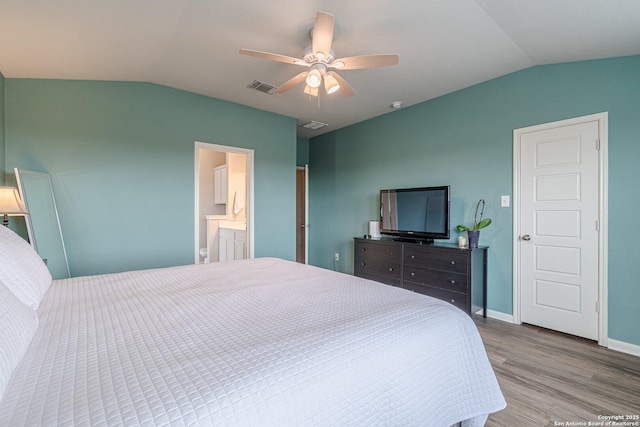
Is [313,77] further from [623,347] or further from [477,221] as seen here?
[623,347]

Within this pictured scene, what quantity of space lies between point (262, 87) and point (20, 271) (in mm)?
2721

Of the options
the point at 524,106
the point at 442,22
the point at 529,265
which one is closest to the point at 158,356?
the point at 442,22

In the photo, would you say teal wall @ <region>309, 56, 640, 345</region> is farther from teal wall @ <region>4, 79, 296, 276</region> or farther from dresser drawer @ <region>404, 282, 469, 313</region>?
teal wall @ <region>4, 79, 296, 276</region>

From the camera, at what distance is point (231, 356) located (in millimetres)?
832

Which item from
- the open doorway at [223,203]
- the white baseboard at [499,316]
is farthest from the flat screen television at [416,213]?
the open doorway at [223,203]

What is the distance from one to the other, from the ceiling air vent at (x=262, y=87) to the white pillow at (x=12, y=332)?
9.13ft

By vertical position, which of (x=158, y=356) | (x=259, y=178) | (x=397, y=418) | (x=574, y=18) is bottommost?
(x=397, y=418)

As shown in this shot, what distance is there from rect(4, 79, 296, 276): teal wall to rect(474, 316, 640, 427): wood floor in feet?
10.9

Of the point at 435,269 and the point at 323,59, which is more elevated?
the point at 323,59

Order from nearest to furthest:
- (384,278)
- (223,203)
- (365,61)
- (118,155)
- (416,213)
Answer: (365,61) → (118,155) → (416,213) → (384,278) → (223,203)

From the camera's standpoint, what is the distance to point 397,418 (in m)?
0.93

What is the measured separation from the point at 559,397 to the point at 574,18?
8.33 ft

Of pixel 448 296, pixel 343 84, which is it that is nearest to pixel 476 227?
pixel 448 296

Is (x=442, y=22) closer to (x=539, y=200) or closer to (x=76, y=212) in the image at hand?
(x=539, y=200)
